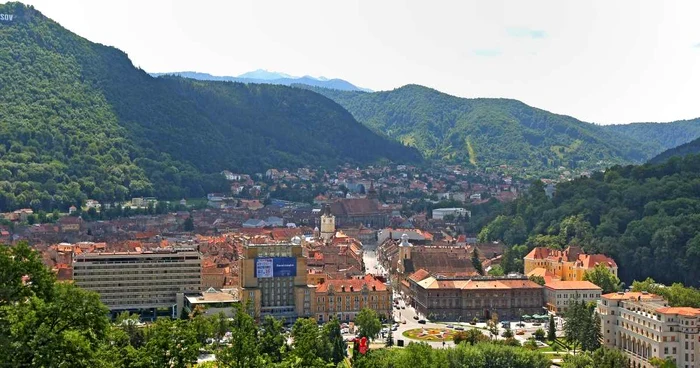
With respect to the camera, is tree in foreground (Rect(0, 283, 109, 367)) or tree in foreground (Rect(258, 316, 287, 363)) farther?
tree in foreground (Rect(258, 316, 287, 363))

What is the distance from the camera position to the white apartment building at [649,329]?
51.7 metres

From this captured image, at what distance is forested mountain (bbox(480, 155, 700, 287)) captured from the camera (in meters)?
83.2

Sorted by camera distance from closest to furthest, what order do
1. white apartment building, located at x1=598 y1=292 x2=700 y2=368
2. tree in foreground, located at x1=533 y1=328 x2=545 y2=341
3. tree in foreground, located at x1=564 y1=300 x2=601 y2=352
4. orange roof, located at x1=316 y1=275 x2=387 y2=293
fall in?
white apartment building, located at x1=598 y1=292 x2=700 y2=368 < tree in foreground, located at x1=564 y1=300 x2=601 y2=352 < tree in foreground, located at x1=533 y1=328 x2=545 y2=341 < orange roof, located at x1=316 y1=275 x2=387 y2=293

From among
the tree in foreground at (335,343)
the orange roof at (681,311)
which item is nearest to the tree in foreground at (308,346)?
the tree in foreground at (335,343)

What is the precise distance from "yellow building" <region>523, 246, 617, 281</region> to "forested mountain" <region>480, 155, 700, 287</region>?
12.1ft

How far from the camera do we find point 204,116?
19138 cm

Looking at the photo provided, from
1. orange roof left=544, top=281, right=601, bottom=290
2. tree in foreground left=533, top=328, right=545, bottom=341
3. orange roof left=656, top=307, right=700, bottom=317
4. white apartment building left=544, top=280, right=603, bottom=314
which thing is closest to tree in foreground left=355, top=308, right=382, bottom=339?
tree in foreground left=533, top=328, right=545, bottom=341

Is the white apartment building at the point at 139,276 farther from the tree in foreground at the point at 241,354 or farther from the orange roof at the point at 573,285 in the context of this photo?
the tree in foreground at the point at 241,354

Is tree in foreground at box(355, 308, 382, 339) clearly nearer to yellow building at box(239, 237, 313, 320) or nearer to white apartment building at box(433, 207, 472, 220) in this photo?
yellow building at box(239, 237, 313, 320)

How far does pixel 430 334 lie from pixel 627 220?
3719 cm

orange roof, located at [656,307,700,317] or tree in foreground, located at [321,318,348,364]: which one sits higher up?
orange roof, located at [656,307,700,317]

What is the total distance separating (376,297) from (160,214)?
59.1m

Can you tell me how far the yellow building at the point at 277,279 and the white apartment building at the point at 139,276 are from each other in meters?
4.44

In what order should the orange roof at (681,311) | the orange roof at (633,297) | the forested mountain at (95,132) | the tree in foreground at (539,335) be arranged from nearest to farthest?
the orange roof at (681,311) → the orange roof at (633,297) → the tree in foreground at (539,335) → the forested mountain at (95,132)
